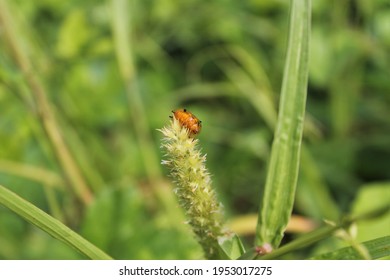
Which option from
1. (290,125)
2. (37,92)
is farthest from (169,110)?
(290,125)

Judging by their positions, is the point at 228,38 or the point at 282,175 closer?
the point at 282,175

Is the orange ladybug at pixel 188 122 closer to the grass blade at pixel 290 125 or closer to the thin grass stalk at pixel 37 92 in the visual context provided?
the grass blade at pixel 290 125

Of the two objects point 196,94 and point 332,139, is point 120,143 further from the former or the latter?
point 332,139

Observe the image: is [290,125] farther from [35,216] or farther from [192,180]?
[35,216]

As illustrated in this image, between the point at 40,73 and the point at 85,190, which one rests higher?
the point at 40,73
